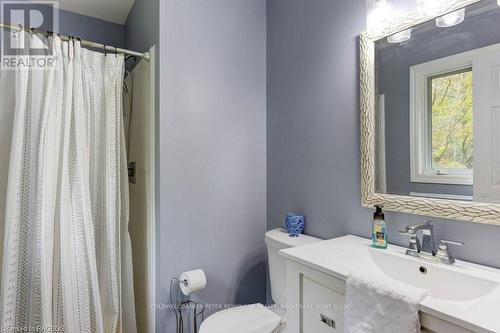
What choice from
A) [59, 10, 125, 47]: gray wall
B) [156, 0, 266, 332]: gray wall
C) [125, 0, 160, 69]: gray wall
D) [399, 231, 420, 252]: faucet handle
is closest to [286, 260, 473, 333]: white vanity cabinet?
[399, 231, 420, 252]: faucet handle

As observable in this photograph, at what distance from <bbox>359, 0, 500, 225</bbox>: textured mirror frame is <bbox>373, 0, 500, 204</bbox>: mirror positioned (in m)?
0.02

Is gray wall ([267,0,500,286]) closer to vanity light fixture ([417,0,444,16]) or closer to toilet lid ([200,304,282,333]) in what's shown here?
vanity light fixture ([417,0,444,16])

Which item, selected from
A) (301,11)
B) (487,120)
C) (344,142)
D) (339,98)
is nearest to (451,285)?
(487,120)

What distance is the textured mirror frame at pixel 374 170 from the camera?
0.97 meters

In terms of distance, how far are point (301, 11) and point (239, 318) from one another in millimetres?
1757

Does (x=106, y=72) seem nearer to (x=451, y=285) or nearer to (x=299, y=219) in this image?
(x=299, y=219)

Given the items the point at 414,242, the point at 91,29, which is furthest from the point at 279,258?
the point at 91,29

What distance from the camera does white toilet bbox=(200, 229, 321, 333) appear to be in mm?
1358

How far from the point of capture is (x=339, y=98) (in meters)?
1.44

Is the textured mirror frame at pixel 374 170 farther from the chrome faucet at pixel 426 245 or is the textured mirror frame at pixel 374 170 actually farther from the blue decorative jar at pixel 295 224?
the blue decorative jar at pixel 295 224

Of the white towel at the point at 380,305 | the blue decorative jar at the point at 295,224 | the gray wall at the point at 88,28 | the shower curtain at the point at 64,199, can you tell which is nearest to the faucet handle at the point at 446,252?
the white towel at the point at 380,305

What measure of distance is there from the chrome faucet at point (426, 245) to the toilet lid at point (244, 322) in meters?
0.76

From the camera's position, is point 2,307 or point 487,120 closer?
point 487,120

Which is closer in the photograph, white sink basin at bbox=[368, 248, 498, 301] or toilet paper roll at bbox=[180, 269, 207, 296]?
white sink basin at bbox=[368, 248, 498, 301]
